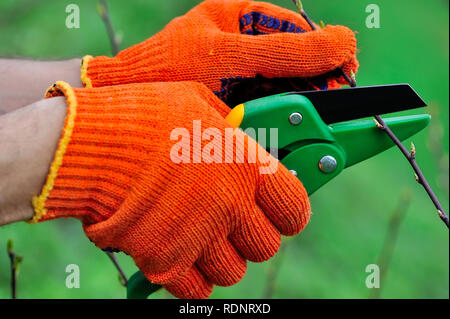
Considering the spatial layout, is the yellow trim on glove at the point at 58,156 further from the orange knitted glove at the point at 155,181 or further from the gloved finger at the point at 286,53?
the gloved finger at the point at 286,53

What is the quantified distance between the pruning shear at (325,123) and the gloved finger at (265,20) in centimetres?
19

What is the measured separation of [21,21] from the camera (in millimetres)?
2154

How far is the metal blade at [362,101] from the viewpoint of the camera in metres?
0.97

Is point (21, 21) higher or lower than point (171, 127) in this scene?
higher

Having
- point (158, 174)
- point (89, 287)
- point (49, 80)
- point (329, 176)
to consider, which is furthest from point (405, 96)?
point (89, 287)

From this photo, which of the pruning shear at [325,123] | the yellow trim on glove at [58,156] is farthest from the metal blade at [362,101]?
the yellow trim on glove at [58,156]

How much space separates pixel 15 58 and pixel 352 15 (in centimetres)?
156

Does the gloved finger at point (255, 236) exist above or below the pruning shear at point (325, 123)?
below

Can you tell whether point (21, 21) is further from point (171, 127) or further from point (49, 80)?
point (171, 127)

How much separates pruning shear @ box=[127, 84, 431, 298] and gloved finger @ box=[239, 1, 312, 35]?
0.19m

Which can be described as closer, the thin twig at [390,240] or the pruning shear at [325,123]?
the pruning shear at [325,123]

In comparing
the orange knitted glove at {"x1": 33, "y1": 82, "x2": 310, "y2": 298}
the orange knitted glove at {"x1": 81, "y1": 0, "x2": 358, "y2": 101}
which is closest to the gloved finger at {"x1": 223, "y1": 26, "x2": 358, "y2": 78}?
the orange knitted glove at {"x1": 81, "y1": 0, "x2": 358, "y2": 101}

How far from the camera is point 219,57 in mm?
979

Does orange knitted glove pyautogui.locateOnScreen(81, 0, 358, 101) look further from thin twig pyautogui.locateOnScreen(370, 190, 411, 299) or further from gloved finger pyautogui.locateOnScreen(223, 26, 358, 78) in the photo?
→ thin twig pyautogui.locateOnScreen(370, 190, 411, 299)
